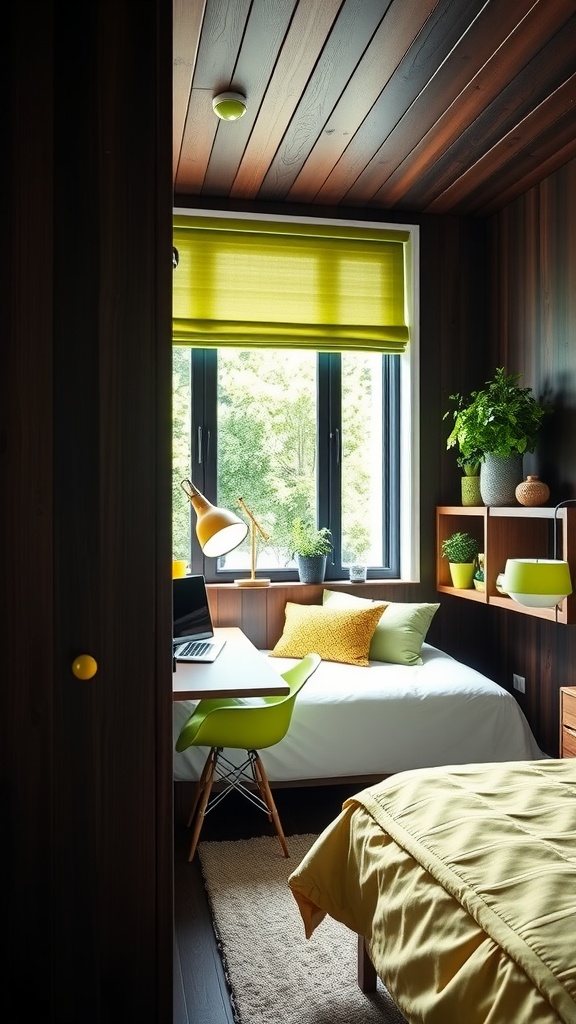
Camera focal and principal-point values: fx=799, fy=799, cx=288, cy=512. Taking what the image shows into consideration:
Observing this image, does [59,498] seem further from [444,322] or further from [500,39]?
[444,322]

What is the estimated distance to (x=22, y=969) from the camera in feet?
4.45

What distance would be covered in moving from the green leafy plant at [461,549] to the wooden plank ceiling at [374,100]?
175 cm

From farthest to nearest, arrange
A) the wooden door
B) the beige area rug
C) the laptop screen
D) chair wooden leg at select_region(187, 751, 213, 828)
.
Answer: the laptop screen → chair wooden leg at select_region(187, 751, 213, 828) → the beige area rug → the wooden door

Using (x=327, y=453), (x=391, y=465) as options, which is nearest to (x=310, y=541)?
(x=327, y=453)

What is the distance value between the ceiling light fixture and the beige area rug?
2829 mm

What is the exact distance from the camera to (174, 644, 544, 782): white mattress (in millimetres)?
3219

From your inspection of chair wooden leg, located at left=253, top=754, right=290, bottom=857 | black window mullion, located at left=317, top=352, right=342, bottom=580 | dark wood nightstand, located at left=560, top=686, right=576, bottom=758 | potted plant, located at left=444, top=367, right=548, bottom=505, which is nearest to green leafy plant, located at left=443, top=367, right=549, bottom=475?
potted plant, located at left=444, top=367, right=548, bottom=505

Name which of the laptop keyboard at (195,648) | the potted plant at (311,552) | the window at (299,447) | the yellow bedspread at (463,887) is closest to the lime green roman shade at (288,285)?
the window at (299,447)

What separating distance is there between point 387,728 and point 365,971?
3.97 feet

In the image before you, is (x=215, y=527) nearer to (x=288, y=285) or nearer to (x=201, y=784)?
(x=201, y=784)

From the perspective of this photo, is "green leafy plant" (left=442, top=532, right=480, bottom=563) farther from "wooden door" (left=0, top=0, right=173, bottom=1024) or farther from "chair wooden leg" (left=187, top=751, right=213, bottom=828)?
"wooden door" (left=0, top=0, right=173, bottom=1024)

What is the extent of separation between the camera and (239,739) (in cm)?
290

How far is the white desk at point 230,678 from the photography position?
2.63 metres

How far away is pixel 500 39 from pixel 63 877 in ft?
9.11
